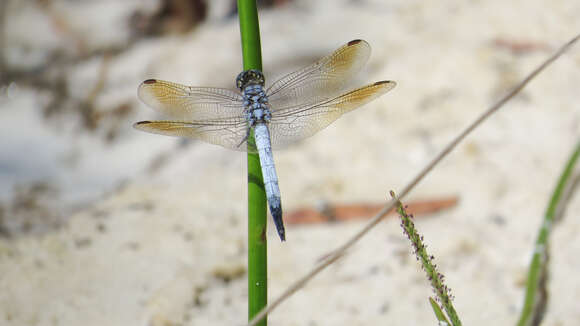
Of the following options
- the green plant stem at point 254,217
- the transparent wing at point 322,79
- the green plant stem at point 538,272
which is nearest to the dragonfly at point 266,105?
the transparent wing at point 322,79

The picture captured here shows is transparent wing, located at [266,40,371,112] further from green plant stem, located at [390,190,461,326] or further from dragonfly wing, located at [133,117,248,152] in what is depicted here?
green plant stem, located at [390,190,461,326]

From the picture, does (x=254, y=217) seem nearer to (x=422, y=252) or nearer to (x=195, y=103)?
(x=422, y=252)

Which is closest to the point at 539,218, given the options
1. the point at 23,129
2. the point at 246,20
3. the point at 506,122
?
the point at 506,122

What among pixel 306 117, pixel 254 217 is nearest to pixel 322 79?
pixel 306 117

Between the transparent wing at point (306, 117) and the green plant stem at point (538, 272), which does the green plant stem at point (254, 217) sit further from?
the green plant stem at point (538, 272)

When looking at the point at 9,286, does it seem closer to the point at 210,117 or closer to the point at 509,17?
the point at 210,117
